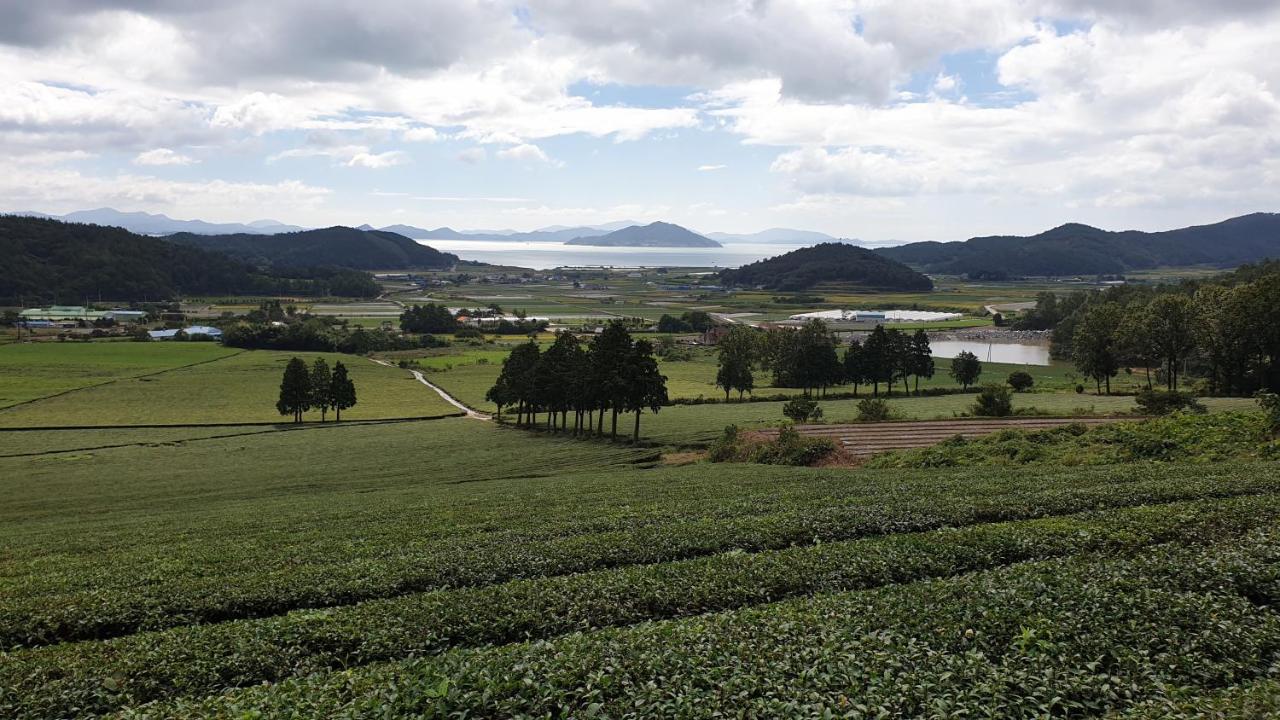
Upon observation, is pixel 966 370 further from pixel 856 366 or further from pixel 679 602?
pixel 679 602

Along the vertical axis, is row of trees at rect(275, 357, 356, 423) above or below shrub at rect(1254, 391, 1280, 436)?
below

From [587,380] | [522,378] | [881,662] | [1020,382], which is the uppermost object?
[881,662]

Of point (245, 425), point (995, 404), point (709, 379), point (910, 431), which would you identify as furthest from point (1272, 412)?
point (245, 425)

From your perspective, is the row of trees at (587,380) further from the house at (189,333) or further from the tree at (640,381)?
the house at (189,333)

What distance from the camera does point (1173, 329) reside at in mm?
81875

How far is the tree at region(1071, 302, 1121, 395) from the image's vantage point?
82.6m

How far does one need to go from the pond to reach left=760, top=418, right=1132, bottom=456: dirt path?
283ft

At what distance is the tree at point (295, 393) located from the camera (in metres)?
83.2

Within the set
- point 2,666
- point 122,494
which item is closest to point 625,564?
point 2,666

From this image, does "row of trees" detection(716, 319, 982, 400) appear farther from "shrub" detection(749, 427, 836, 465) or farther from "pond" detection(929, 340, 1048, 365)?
"shrub" detection(749, 427, 836, 465)

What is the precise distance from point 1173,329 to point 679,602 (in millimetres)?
89634

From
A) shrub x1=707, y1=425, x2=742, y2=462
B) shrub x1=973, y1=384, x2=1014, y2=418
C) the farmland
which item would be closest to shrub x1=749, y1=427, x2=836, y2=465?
shrub x1=707, y1=425, x2=742, y2=462

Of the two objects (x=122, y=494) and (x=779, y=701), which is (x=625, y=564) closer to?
(x=779, y=701)

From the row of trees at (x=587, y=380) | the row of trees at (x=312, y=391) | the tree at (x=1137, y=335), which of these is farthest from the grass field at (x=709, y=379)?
the row of trees at (x=587, y=380)
